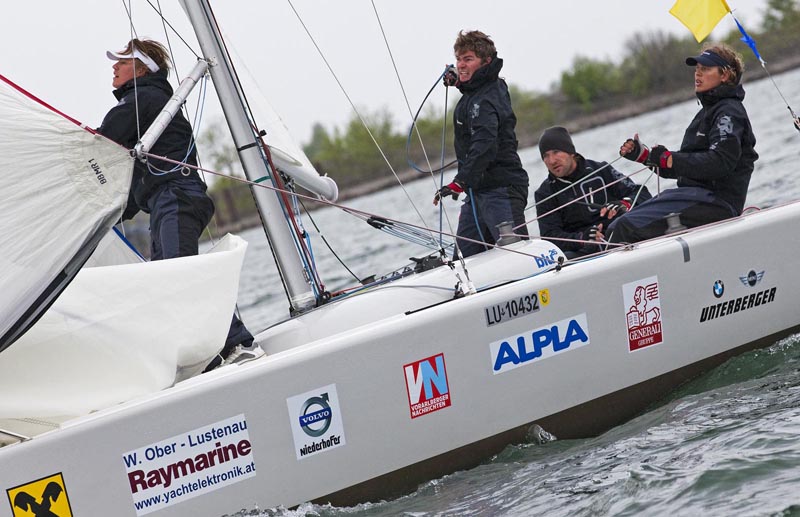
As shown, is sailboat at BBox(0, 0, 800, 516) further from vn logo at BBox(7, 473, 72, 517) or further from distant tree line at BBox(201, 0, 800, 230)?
distant tree line at BBox(201, 0, 800, 230)

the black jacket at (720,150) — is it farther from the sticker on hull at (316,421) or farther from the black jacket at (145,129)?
the black jacket at (145,129)

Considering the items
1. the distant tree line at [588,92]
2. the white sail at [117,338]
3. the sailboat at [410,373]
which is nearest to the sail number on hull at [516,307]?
the sailboat at [410,373]

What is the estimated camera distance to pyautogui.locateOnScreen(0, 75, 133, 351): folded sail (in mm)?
3539

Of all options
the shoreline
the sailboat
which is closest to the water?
the sailboat

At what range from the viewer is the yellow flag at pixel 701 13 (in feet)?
17.0

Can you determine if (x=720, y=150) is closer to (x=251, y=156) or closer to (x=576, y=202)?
(x=576, y=202)

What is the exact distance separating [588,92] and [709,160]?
64730mm

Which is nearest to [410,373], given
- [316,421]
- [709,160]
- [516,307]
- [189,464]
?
[316,421]

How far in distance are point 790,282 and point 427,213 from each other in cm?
1582

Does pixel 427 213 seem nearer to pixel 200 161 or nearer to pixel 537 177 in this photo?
pixel 537 177

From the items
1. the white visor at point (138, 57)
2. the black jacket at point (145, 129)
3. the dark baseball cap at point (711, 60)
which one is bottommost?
the dark baseball cap at point (711, 60)

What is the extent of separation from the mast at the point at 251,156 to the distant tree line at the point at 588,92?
47.2 m

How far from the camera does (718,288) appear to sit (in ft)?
14.4

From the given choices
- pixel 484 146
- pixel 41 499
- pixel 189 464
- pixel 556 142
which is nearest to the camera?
pixel 41 499
